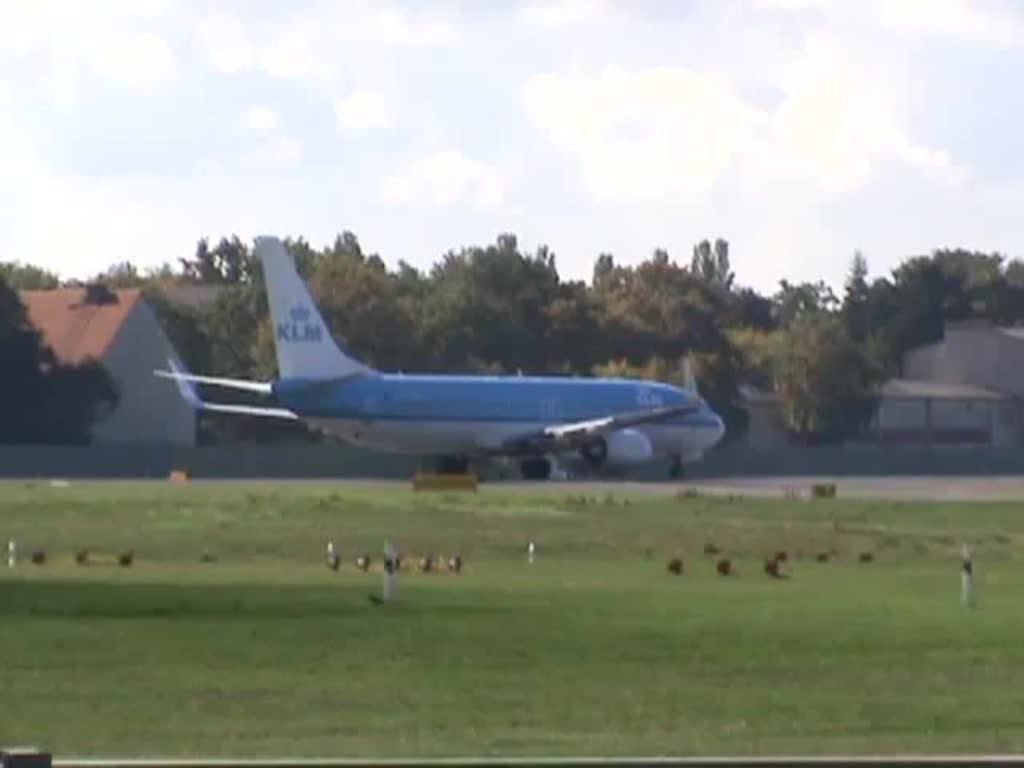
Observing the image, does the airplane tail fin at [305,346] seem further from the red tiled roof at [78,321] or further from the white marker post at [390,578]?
the white marker post at [390,578]

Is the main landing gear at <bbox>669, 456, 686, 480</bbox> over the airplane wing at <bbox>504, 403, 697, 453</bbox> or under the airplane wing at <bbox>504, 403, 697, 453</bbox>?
under

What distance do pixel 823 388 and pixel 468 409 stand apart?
49.7 meters

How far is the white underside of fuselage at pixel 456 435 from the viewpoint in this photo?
88.9m

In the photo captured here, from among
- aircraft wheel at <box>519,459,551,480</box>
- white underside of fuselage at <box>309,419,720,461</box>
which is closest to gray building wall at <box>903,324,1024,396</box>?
white underside of fuselage at <box>309,419,720,461</box>

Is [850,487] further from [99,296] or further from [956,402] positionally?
[956,402]

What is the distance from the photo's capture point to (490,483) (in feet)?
295

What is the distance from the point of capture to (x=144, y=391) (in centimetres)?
11331

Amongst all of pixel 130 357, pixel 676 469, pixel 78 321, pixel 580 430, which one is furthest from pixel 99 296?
pixel 580 430

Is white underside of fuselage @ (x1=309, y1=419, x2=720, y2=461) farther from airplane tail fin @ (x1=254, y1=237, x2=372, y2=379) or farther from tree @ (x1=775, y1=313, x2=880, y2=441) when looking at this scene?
tree @ (x1=775, y1=313, x2=880, y2=441)

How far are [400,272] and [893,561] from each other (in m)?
124

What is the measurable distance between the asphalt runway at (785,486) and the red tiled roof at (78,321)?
23.3 meters

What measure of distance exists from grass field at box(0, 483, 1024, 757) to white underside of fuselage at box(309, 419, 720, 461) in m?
36.4

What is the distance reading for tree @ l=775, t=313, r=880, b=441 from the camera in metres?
136

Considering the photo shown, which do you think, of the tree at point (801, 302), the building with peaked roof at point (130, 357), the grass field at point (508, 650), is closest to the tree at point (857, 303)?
the tree at point (801, 302)
